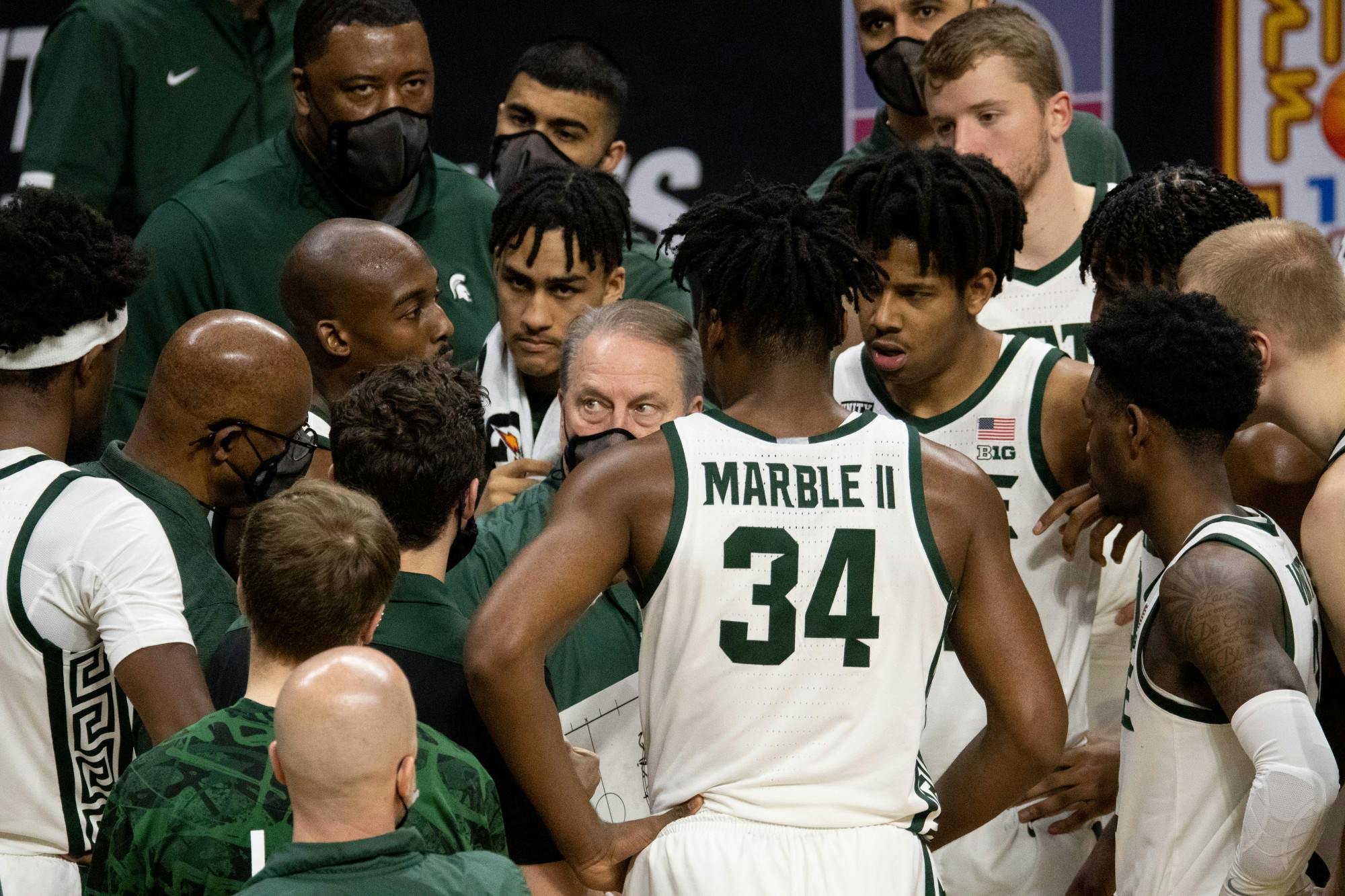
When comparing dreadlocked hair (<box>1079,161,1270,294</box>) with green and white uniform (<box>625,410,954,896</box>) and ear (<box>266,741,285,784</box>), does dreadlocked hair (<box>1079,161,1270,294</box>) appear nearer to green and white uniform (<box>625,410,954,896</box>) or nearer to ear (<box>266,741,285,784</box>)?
green and white uniform (<box>625,410,954,896</box>)

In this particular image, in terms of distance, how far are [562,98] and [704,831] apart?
3.26m

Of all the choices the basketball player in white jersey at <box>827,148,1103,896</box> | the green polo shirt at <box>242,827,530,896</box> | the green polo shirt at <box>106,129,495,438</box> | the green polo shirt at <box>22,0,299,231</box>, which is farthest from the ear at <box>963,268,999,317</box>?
the green polo shirt at <box>22,0,299,231</box>

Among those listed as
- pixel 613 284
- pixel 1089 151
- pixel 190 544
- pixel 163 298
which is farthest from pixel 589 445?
pixel 1089 151

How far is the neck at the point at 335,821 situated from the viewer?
203cm

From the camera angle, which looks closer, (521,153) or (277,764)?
(277,764)

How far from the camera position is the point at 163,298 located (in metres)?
4.64

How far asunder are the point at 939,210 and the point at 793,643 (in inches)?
49.7

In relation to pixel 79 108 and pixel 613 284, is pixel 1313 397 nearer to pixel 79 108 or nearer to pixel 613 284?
pixel 613 284

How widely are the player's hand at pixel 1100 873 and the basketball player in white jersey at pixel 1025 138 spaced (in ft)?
4.59

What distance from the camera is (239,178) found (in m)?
4.87

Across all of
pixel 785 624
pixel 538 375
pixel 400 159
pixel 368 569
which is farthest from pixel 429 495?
pixel 400 159

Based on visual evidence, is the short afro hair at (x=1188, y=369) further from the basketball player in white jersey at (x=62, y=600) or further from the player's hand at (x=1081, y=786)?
the basketball player in white jersey at (x=62, y=600)

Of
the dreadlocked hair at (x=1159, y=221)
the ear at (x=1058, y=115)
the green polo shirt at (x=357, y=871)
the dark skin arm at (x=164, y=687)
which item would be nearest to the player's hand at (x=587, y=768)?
the dark skin arm at (x=164, y=687)

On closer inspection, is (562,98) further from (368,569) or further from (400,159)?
(368,569)
